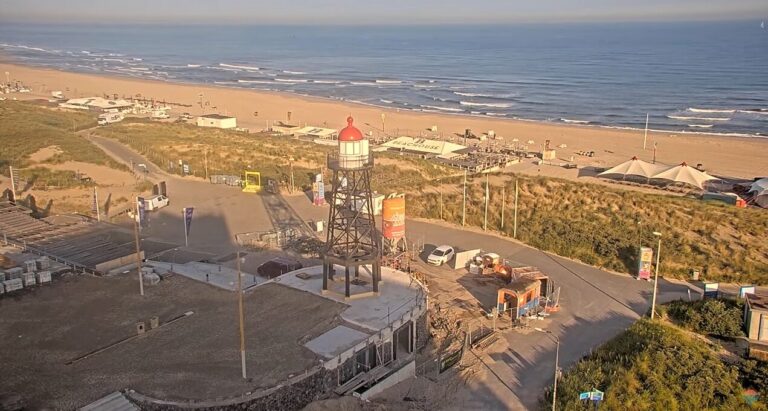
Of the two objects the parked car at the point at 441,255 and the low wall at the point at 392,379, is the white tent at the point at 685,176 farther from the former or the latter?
the low wall at the point at 392,379

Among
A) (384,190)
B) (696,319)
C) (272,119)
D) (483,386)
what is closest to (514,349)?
(483,386)

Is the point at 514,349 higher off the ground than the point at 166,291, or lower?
lower

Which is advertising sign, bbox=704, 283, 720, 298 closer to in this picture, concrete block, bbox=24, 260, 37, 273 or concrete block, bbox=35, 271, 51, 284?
concrete block, bbox=35, 271, 51, 284

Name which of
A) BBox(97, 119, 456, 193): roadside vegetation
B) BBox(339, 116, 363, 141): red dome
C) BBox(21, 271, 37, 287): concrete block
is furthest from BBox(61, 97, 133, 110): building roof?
BBox(339, 116, 363, 141): red dome

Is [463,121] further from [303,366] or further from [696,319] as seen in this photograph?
[303,366]

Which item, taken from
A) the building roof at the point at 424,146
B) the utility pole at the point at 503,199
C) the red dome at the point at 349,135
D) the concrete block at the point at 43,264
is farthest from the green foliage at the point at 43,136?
the red dome at the point at 349,135

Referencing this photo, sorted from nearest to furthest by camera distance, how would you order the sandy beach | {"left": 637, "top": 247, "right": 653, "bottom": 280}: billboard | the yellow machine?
{"left": 637, "top": 247, "right": 653, "bottom": 280}: billboard, the yellow machine, the sandy beach
